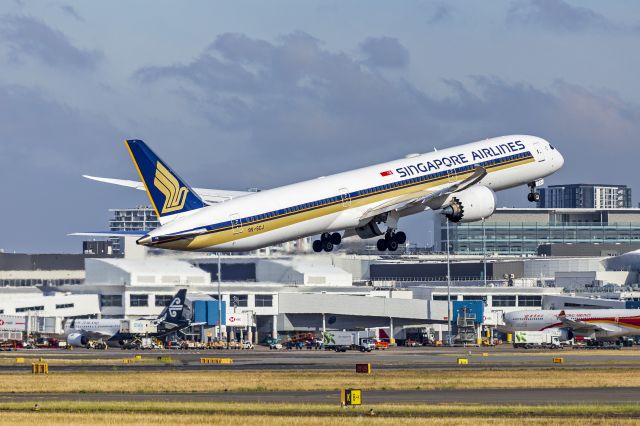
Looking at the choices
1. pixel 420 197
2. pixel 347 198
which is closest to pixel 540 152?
pixel 420 197

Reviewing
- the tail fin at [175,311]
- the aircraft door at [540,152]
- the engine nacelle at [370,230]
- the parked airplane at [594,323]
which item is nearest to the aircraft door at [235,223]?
the engine nacelle at [370,230]

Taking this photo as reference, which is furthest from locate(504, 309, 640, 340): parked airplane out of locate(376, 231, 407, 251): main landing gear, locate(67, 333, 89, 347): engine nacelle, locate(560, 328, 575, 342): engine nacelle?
locate(376, 231, 407, 251): main landing gear

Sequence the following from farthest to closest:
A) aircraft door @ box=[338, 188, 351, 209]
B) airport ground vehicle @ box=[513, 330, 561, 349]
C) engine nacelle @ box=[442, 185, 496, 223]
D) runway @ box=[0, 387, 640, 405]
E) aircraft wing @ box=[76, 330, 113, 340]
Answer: aircraft wing @ box=[76, 330, 113, 340] < airport ground vehicle @ box=[513, 330, 561, 349] < engine nacelle @ box=[442, 185, 496, 223] < aircraft door @ box=[338, 188, 351, 209] < runway @ box=[0, 387, 640, 405]

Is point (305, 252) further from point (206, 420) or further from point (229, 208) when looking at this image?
point (206, 420)

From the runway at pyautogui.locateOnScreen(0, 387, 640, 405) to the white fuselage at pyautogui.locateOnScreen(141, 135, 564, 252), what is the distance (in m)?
10.5

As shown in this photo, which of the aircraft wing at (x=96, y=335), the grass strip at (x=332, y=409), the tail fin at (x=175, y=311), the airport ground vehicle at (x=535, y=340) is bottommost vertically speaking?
the grass strip at (x=332, y=409)

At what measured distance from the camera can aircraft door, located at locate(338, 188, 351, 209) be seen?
305ft

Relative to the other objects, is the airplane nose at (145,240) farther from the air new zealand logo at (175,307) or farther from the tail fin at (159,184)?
the air new zealand logo at (175,307)

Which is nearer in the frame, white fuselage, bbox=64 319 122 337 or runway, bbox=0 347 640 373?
runway, bbox=0 347 640 373

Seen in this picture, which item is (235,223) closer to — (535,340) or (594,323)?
(535,340)

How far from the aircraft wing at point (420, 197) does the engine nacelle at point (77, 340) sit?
3655 inches

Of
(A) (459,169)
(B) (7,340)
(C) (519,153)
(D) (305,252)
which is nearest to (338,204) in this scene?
(A) (459,169)

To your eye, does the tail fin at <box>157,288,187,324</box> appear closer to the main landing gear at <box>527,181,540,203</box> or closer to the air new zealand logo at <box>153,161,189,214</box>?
the main landing gear at <box>527,181,540,203</box>

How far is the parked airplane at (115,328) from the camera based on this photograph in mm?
181250
